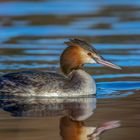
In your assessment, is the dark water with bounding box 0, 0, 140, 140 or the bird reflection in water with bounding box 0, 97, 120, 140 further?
the dark water with bounding box 0, 0, 140, 140

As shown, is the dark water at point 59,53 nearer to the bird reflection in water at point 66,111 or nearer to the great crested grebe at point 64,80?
the bird reflection in water at point 66,111

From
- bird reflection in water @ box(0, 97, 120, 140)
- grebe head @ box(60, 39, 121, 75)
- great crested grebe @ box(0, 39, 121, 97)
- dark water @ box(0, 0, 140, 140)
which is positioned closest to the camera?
bird reflection in water @ box(0, 97, 120, 140)

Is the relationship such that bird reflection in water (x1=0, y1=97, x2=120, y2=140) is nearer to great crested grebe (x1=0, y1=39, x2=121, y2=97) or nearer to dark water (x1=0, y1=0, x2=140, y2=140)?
dark water (x1=0, y1=0, x2=140, y2=140)

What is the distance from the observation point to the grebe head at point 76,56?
15875 millimetres

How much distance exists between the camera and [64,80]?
15.8 m

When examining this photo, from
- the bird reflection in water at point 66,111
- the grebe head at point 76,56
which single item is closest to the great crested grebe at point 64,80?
the grebe head at point 76,56

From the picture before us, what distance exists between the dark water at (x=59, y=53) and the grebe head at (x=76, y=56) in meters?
0.71

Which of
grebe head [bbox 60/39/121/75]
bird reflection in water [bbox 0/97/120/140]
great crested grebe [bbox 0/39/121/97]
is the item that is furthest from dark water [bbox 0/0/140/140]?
grebe head [bbox 60/39/121/75]

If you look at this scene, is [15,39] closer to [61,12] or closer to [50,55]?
[50,55]

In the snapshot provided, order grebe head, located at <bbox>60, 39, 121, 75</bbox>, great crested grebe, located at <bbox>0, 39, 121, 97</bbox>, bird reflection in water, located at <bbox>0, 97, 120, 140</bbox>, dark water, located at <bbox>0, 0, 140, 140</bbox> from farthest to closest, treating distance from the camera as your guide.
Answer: grebe head, located at <bbox>60, 39, 121, 75</bbox> → great crested grebe, located at <bbox>0, 39, 121, 97</bbox> → dark water, located at <bbox>0, 0, 140, 140</bbox> → bird reflection in water, located at <bbox>0, 97, 120, 140</bbox>

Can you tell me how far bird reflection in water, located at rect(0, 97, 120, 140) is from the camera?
12523 mm

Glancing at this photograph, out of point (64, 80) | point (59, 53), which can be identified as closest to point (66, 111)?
Result: point (64, 80)

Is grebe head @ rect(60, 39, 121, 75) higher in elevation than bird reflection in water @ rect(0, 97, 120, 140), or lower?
higher

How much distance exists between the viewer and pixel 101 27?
26719 millimetres
